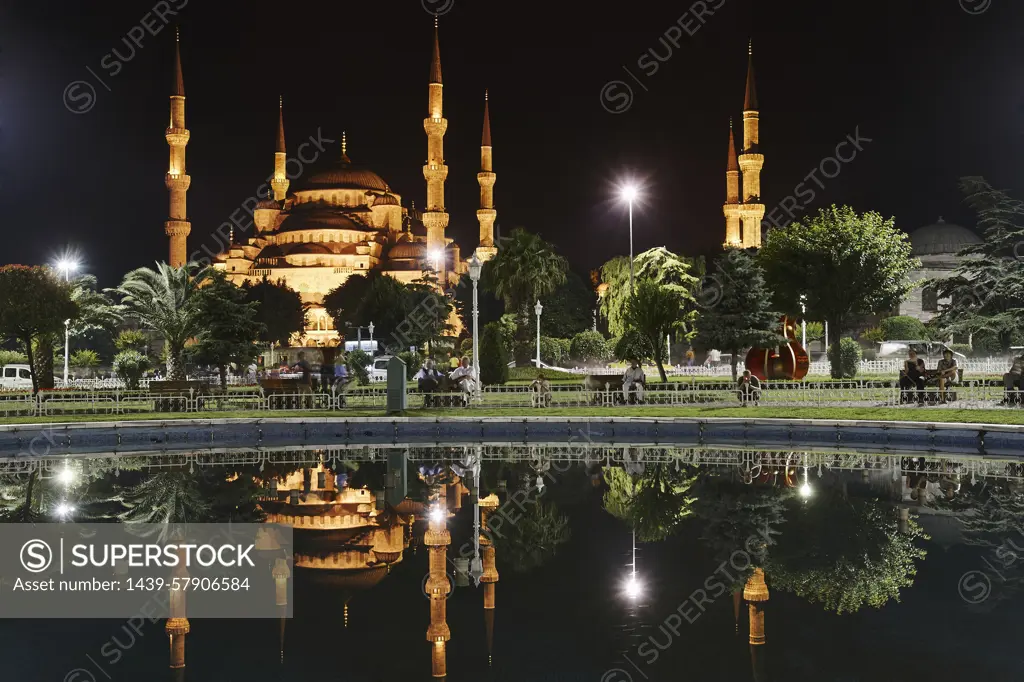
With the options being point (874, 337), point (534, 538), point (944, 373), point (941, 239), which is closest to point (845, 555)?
point (534, 538)

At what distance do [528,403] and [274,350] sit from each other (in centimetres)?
4430

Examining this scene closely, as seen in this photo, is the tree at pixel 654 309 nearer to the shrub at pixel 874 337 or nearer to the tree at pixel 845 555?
the tree at pixel 845 555

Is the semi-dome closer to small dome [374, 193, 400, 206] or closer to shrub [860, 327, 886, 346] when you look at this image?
shrub [860, 327, 886, 346]

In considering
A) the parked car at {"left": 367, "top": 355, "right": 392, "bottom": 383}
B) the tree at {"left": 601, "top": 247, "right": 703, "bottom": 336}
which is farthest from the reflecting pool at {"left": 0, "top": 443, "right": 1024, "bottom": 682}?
the tree at {"left": 601, "top": 247, "right": 703, "bottom": 336}

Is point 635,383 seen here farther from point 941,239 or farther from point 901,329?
point 941,239

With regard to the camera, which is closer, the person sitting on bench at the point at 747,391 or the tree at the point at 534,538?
the tree at the point at 534,538

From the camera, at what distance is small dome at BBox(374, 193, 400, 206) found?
88125 millimetres

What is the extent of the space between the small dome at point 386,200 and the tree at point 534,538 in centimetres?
7799

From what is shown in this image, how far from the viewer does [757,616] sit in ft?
24.0

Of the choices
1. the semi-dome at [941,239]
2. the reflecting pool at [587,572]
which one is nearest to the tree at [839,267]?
the reflecting pool at [587,572]

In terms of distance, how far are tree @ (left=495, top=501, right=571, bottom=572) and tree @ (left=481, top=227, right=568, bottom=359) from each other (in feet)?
101

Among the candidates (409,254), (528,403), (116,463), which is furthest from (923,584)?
(409,254)

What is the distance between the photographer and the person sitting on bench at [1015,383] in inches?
793

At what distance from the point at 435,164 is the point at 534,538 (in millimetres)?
61067
